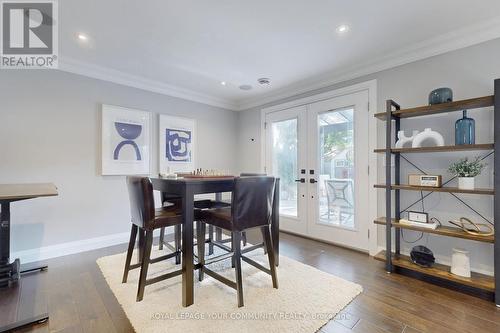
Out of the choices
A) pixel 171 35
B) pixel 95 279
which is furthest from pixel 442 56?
pixel 95 279

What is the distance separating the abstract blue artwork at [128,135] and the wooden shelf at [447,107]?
327 cm

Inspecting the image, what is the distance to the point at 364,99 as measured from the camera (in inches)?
121

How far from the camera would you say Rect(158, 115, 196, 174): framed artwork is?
3.79 meters

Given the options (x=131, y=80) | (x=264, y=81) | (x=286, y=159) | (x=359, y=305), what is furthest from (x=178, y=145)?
(x=359, y=305)

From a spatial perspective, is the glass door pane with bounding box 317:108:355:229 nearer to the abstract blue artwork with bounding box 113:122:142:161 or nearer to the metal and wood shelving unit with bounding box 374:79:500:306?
the metal and wood shelving unit with bounding box 374:79:500:306

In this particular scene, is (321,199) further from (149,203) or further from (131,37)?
(131,37)

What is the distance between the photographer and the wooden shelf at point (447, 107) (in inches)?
79.8

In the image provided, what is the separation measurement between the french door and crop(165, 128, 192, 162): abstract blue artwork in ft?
4.96

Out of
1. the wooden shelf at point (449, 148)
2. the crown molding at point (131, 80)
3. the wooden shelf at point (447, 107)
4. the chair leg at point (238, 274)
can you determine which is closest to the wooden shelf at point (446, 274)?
the wooden shelf at point (449, 148)

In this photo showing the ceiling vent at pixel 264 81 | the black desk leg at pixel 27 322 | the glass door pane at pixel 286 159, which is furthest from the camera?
the glass door pane at pixel 286 159

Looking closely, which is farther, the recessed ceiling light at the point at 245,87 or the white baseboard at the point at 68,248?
the recessed ceiling light at the point at 245,87

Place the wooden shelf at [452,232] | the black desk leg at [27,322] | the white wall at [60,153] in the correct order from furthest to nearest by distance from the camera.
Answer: the white wall at [60,153]
the wooden shelf at [452,232]
the black desk leg at [27,322]

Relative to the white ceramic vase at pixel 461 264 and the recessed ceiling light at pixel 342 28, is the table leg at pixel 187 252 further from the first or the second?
the white ceramic vase at pixel 461 264

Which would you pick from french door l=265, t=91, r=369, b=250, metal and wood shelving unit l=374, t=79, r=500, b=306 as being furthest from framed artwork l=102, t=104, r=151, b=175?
metal and wood shelving unit l=374, t=79, r=500, b=306
